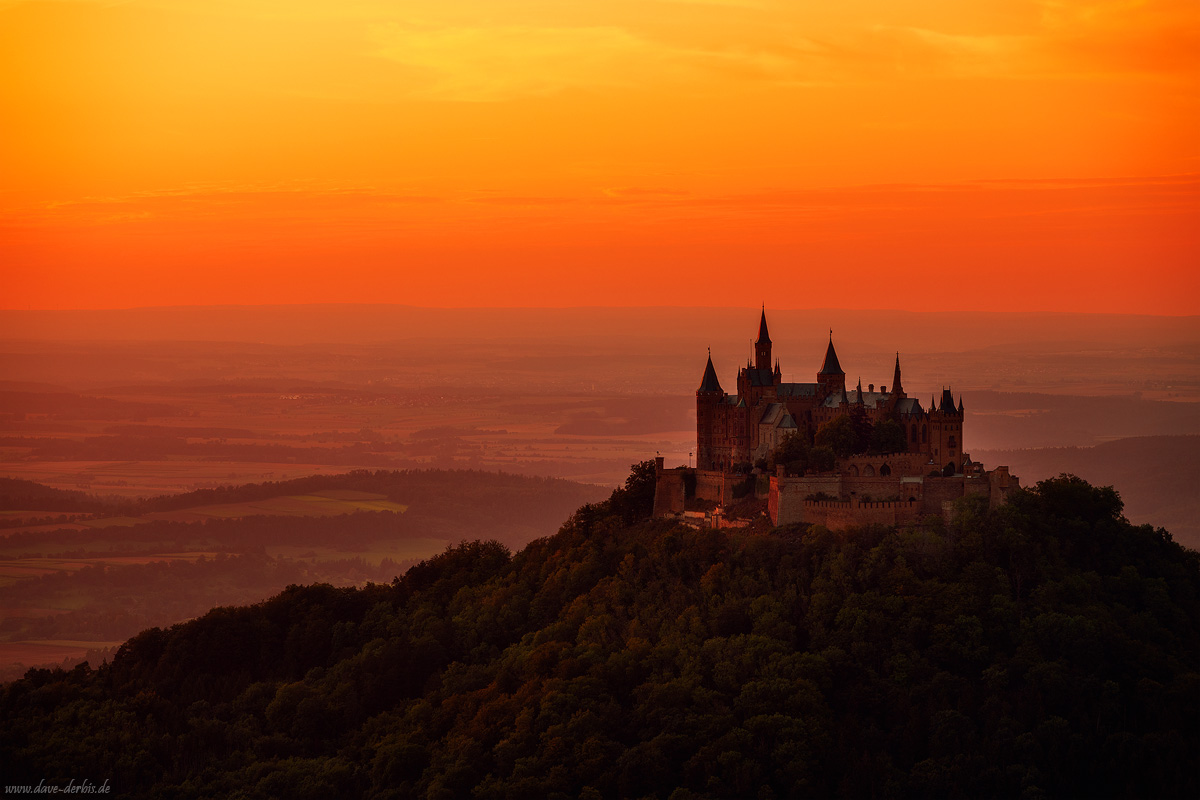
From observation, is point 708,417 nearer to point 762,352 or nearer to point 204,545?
point 762,352

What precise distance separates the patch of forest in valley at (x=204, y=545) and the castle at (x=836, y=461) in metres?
66.1

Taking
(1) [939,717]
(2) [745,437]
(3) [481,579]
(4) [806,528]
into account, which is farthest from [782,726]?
(3) [481,579]

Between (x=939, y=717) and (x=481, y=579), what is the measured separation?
2805cm

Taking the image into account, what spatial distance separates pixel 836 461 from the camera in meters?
69.9

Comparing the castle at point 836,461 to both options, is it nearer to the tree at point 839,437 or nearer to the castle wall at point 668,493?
the castle wall at point 668,493

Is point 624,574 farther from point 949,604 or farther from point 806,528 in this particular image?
point 949,604

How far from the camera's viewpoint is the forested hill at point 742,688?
190 feet

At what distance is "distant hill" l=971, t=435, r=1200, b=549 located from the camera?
149 meters

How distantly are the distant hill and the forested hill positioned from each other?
256 feet

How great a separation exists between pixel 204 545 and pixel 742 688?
12291cm

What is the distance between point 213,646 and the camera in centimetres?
7569

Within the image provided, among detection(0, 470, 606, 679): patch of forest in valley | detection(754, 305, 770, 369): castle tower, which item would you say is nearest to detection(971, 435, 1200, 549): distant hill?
detection(0, 470, 606, 679): patch of forest in valley

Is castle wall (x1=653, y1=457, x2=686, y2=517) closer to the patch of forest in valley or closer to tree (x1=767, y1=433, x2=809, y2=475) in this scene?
tree (x1=767, y1=433, x2=809, y2=475)

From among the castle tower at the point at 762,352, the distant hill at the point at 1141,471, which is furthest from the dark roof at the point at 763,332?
the distant hill at the point at 1141,471
